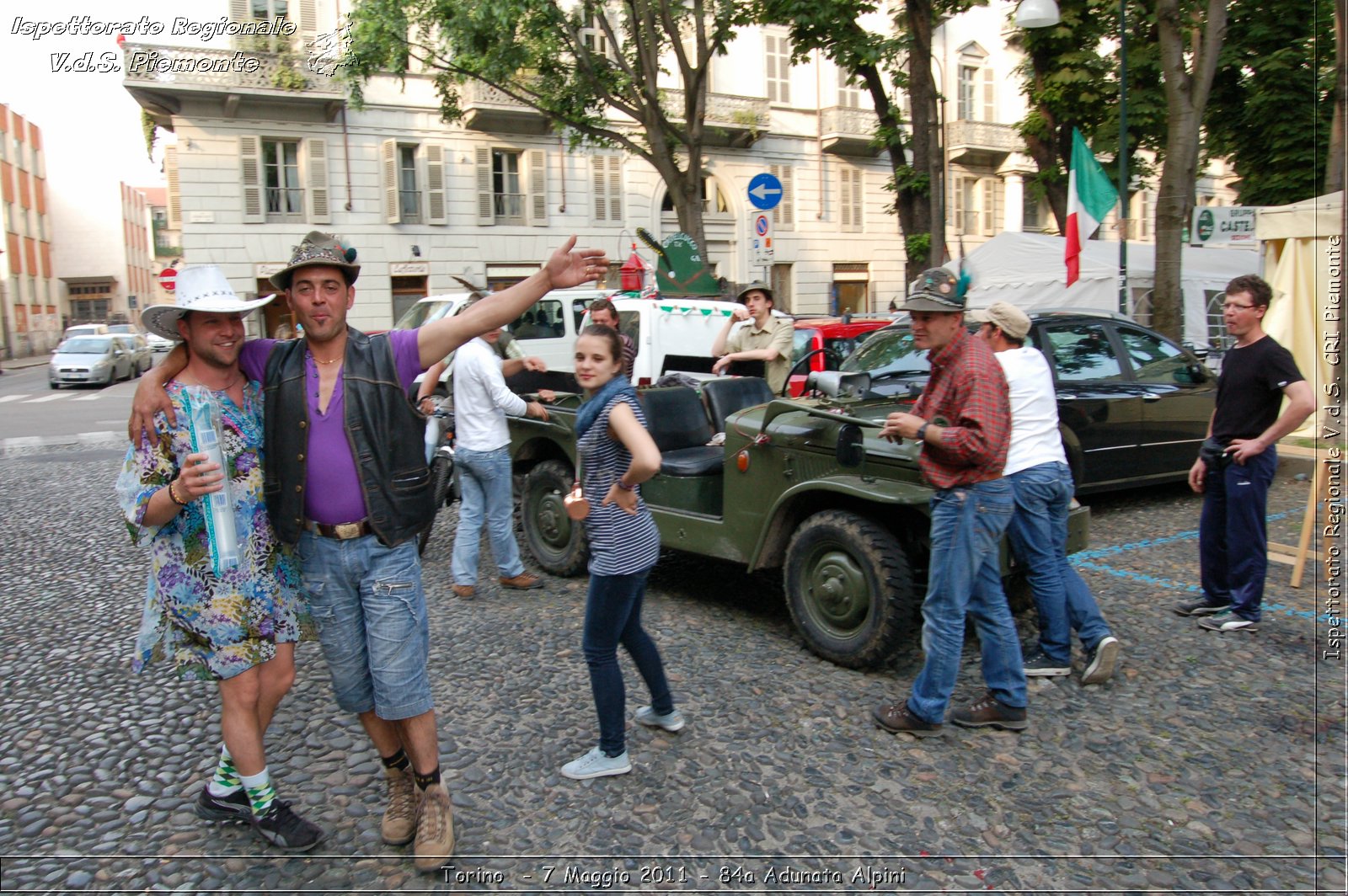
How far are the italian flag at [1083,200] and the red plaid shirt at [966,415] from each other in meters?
8.70

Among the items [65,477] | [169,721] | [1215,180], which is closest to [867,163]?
[1215,180]

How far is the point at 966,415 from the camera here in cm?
378

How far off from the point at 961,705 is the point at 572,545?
3.03m

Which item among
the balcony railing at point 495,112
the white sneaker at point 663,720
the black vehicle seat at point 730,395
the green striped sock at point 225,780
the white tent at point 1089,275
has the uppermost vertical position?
the balcony railing at point 495,112

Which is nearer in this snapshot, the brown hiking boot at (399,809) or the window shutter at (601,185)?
the brown hiking boot at (399,809)

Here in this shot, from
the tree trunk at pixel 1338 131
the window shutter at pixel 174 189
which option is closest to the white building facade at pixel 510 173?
the window shutter at pixel 174 189

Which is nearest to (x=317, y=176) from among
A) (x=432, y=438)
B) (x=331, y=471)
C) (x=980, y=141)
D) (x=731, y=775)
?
(x=432, y=438)

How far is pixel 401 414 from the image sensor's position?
3031mm

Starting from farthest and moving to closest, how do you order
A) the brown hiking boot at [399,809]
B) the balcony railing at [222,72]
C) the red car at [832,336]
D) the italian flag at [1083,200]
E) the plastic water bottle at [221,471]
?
the balcony railing at [222,72]
the red car at [832,336]
the italian flag at [1083,200]
the brown hiking boot at [399,809]
the plastic water bottle at [221,471]

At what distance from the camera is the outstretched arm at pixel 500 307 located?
2.96m

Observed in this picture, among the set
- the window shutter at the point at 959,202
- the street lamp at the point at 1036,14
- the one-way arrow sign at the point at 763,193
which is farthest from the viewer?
the window shutter at the point at 959,202

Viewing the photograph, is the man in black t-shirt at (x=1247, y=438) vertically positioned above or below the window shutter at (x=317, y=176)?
below

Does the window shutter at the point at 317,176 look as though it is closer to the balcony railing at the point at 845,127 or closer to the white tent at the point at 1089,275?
the balcony railing at the point at 845,127

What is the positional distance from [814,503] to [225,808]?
9.86 feet
